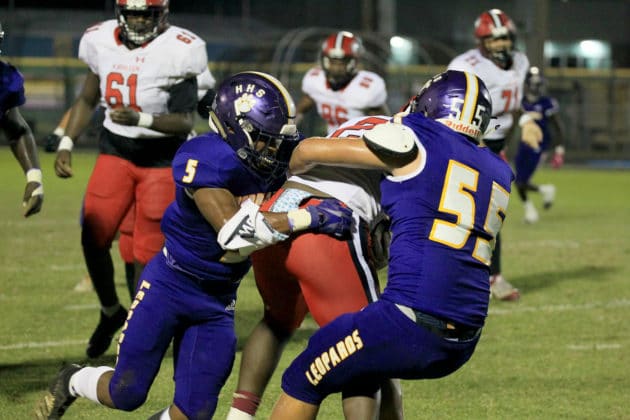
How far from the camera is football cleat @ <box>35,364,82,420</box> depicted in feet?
14.1

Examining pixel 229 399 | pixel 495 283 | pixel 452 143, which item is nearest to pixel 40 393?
pixel 229 399

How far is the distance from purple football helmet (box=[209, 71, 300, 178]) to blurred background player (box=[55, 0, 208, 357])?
1.87m

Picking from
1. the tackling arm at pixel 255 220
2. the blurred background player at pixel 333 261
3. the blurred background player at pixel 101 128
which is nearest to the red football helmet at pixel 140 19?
the blurred background player at pixel 101 128

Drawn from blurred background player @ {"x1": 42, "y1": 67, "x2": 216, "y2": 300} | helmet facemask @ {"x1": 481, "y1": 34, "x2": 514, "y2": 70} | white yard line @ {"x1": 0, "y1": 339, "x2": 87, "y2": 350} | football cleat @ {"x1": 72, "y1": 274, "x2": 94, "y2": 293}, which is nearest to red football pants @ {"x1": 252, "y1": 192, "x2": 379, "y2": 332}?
blurred background player @ {"x1": 42, "y1": 67, "x2": 216, "y2": 300}

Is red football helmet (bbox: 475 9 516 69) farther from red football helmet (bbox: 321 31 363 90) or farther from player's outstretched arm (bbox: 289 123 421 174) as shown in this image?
player's outstretched arm (bbox: 289 123 421 174)

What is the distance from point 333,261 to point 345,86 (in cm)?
508

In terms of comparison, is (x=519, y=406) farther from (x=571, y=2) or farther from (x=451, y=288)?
(x=571, y=2)

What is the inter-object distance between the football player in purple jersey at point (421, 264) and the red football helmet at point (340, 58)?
5109 mm

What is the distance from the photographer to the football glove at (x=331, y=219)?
3836 millimetres

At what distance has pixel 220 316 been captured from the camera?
4180 millimetres

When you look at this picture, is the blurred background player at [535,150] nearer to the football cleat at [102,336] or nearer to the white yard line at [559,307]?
the white yard line at [559,307]

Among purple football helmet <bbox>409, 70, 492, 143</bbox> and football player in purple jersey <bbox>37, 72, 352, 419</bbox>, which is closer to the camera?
purple football helmet <bbox>409, 70, 492, 143</bbox>

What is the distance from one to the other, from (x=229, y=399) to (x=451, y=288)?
204cm

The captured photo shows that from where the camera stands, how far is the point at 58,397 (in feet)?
14.1
